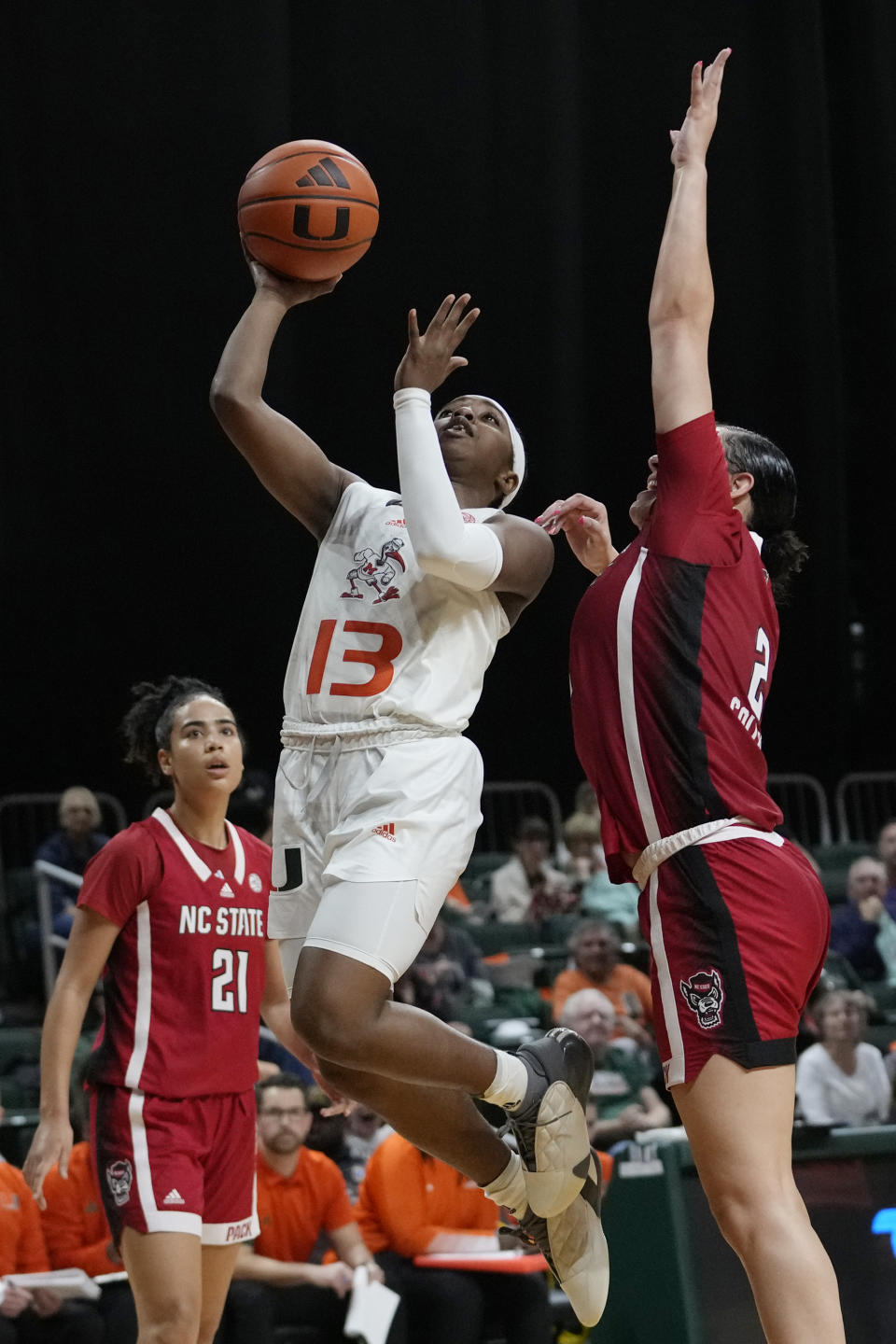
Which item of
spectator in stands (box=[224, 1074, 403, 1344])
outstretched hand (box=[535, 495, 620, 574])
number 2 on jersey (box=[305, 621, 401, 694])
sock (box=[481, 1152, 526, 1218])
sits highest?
outstretched hand (box=[535, 495, 620, 574])

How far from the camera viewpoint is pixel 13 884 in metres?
10.7

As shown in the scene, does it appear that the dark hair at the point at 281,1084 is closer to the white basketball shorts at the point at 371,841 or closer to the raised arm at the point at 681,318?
the white basketball shorts at the point at 371,841

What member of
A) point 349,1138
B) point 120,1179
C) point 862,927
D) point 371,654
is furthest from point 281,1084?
point 862,927

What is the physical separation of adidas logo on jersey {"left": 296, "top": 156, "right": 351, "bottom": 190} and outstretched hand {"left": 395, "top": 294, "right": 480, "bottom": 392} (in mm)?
395

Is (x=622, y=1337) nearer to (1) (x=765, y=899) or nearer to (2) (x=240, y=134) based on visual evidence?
(1) (x=765, y=899)

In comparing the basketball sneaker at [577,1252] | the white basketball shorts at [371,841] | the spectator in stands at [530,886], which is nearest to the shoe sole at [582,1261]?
the basketball sneaker at [577,1252]

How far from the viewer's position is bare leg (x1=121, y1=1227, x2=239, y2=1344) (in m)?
4.29

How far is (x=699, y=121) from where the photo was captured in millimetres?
3525

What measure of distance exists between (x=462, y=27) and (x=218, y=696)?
9.24 m

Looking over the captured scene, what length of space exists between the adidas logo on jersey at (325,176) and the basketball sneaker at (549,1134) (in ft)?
6.71

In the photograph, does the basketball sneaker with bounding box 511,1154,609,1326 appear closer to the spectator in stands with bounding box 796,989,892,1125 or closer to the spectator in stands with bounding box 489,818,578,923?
the spectator in stands with bounding box 796,989,892,1125

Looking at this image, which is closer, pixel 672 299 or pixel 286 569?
pixel 672 299

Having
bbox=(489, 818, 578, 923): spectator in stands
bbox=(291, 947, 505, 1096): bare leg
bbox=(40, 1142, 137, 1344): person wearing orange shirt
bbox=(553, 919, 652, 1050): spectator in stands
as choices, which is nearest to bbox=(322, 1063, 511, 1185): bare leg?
bbox=(291, 947, 505, 1096): bare leg

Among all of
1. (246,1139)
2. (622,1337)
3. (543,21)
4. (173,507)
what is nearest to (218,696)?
(246,1139)
